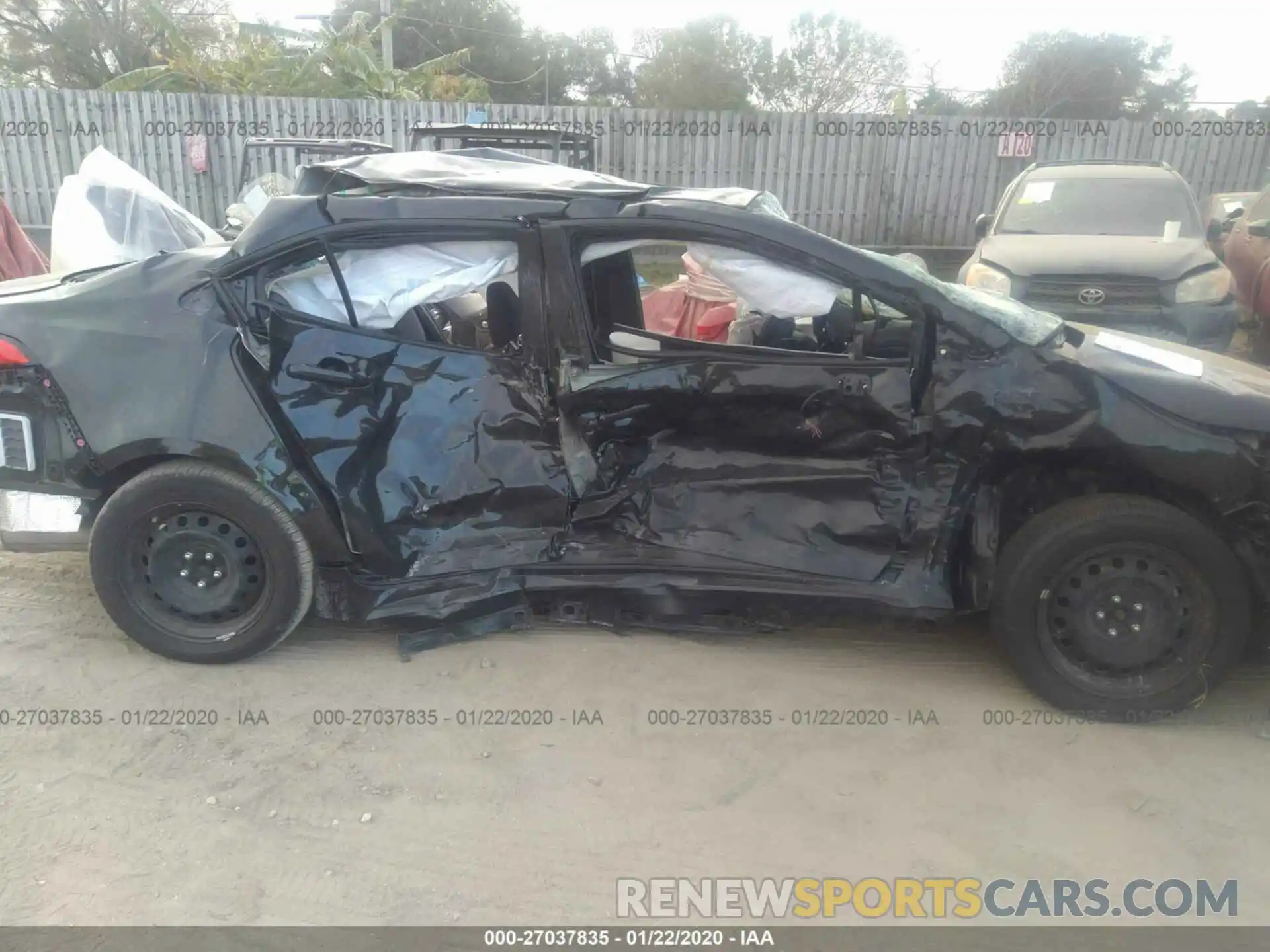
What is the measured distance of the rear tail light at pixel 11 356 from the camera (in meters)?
3.39

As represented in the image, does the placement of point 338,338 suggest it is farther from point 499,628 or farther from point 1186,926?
point 1186,926

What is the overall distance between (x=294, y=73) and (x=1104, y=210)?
12.2 meters

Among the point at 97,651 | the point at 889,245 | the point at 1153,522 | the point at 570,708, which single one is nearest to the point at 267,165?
the point at 889,245

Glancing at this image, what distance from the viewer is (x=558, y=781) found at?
2.96 metres

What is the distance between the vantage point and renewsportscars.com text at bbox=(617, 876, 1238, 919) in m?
2.50

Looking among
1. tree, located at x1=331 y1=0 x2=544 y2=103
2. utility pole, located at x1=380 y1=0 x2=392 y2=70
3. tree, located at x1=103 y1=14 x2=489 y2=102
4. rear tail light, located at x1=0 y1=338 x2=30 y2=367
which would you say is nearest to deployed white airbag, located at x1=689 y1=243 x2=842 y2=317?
rear tail light, located at x1=0 y1=338 x2=30 y2=367

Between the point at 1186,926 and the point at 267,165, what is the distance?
13050 millimetres

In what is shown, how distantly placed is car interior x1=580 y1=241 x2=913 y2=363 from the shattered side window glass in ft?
0.48

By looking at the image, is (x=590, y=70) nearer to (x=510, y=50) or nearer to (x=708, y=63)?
(x=510, y=50)

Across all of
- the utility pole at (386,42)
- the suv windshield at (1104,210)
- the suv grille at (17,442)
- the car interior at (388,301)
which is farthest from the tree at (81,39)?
the car interior at (388,301)

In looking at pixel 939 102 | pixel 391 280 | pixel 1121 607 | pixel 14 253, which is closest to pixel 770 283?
pixel 391 280

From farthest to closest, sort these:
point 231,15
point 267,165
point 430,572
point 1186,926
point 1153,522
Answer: point 231,15, point 267,165, point 430,572, point 1153,522, point 1186,926

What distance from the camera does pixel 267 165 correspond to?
1250 centimetres

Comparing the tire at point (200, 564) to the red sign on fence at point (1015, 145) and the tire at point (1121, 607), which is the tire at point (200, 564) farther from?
the red sign on fence at point (1015, 145)
